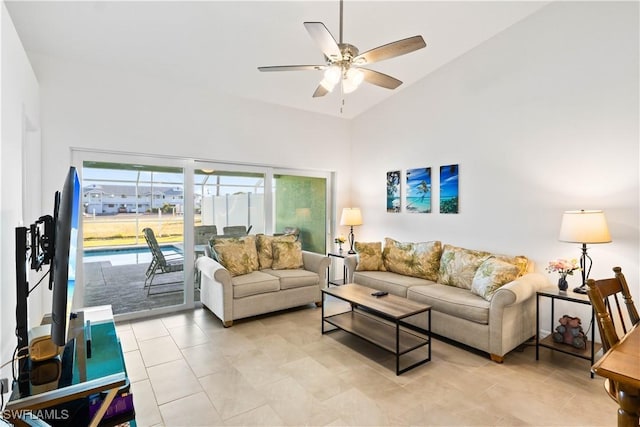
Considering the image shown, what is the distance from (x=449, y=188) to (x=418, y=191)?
0.48 m

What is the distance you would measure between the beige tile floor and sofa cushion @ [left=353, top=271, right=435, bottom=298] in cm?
63

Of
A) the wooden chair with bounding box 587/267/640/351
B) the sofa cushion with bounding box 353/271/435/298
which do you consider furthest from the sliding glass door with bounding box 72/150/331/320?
the wooden chair with bounding box 587/267/640/351

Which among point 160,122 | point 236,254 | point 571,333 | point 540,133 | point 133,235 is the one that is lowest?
point 571,333

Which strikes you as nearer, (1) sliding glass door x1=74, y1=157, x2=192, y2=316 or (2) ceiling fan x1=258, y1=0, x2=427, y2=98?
(2) ceiling fan x1=258, y1=0, x2=427, y2=98

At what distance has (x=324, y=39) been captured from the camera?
85.7 inches

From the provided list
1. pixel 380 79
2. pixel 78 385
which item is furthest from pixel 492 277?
pixel 78 385

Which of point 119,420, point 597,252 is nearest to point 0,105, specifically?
point 119,420

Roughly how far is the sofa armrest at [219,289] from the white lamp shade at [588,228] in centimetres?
328

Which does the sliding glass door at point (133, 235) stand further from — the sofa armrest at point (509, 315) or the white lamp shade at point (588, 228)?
the white lamp shade at point (588, 228)

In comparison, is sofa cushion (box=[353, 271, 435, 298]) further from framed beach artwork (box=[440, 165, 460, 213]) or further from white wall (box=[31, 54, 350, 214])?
white wall (box=[31, 54, 350, 214])

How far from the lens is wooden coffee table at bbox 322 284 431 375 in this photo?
9.10 feet

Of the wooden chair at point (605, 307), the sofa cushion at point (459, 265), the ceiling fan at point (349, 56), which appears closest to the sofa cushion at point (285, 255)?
the sofa cushion at point (459, 265)

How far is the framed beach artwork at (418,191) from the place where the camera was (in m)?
4.50

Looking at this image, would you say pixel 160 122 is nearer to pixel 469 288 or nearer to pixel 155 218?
pixel 155 218
